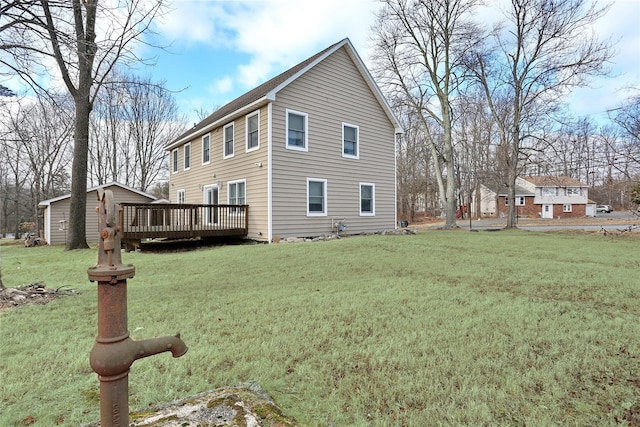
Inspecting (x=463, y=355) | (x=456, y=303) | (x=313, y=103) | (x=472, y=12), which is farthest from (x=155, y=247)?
(x=472, y=12)

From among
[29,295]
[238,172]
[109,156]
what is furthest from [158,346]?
[109,156]

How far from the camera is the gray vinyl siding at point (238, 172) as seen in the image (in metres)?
11.5

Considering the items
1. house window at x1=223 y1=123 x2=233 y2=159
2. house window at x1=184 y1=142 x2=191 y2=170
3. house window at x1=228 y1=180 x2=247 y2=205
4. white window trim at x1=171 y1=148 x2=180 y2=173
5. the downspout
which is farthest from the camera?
white window trim at x1=171 y1=148 x2=180 y2=173

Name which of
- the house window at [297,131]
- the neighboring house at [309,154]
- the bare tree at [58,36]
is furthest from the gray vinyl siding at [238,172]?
the bare tree at [58,36]

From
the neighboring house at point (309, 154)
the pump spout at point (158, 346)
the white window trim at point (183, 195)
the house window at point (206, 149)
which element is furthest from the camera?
the white window trim at point (183, 195)

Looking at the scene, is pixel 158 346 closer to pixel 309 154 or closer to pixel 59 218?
pixel 309 154

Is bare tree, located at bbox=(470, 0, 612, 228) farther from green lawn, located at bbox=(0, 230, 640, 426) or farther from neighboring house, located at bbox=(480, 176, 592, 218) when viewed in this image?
neighboring house, located at bbox=(480, 176, 592, 218)

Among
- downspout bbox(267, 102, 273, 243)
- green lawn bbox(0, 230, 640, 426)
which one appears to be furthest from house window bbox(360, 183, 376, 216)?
green lawn bbox(0, 230, 640, 426)

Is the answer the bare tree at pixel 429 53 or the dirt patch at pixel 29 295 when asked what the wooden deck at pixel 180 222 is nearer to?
the dirt patch at pixel 29 295

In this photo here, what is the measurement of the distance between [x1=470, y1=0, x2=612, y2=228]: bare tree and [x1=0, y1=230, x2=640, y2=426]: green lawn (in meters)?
14.5

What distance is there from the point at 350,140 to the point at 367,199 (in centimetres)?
260

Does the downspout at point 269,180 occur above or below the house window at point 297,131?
below

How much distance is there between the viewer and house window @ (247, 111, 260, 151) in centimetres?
1191

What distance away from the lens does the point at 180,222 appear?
36.1ft
